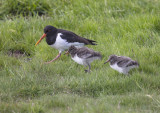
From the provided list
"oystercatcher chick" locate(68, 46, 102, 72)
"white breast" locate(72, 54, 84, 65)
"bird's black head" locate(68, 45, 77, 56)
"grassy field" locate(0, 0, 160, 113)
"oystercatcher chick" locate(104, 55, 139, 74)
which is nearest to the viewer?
"grassy field" locate(0, 0, 160, 113)

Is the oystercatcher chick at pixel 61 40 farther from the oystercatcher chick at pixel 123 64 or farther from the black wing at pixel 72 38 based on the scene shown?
the oystercatcher chick at pixel 123 64

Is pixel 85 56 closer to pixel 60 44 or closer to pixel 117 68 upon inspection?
pixel 117 68

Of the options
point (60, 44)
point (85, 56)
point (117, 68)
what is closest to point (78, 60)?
point (85, 56)

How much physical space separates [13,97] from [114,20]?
4.46 meters

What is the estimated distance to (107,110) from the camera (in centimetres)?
417

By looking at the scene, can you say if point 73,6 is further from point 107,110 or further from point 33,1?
point 107,110

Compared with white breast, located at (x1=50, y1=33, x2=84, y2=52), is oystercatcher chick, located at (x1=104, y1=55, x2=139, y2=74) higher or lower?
higher

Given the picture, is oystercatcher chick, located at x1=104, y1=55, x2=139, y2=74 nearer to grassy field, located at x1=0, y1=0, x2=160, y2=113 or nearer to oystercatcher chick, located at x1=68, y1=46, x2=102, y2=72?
grassy field, located at x1=0, y1=0, x2=160, y2=113

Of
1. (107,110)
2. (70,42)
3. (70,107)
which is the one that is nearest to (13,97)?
(70,107)

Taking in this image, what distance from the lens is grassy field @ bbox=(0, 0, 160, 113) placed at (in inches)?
183

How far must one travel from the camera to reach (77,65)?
6.57 m

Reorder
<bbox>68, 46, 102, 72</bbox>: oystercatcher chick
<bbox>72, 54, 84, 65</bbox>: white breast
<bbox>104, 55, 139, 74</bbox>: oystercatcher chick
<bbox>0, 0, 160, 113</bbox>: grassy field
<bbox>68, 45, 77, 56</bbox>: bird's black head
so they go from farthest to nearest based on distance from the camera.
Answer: <bbox>68, 45, 77, 56</bbox>: bird's black head → <bbox>72, 54, 84, 65</bbox>: white breast → <bbox>68, 46, 102, 72</bbox>: oystercatcher chick → <bbox>104, 55, 139, 74</bbox>: oystercatcher chick → <bbox>0, 0, 160, 113</bbox>: grassy field

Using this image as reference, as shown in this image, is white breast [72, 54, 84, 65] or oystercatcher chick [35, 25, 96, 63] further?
oystercatcher chick [35, 25, 96, 63]

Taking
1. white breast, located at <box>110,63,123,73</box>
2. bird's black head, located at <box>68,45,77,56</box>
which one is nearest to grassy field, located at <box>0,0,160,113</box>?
white breast, located at <box>110,63,123,73</box>
